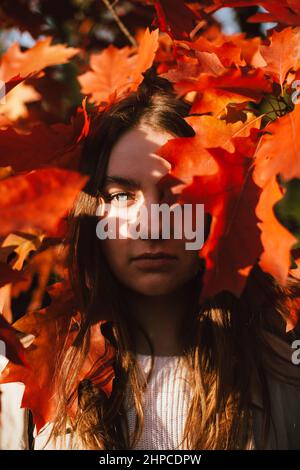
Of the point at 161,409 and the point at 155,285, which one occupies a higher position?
the point at 155,285

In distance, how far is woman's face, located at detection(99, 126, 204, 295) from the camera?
41.6 inches

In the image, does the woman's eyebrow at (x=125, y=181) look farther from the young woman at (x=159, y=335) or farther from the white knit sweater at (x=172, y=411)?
the white knit sweater at (x=172, y=411)

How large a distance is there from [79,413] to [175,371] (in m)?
0.20

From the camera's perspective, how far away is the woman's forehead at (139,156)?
1.06 meters

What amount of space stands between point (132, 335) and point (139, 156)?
0.35 metres

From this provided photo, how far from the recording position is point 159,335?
1.20 m

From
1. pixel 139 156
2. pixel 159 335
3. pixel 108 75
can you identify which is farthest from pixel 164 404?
pixel 108 75

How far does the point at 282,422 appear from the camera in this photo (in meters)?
1.16

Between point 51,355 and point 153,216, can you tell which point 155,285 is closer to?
point 153,216

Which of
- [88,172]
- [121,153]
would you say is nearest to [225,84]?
[121,153]

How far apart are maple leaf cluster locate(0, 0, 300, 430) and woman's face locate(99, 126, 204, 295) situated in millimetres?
97

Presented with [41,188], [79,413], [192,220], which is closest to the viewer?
[41,188]

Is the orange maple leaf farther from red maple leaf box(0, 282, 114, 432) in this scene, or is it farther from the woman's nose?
red maple leaf box(0, 282, 114, 432)

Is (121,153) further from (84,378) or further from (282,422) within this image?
(282,422)
